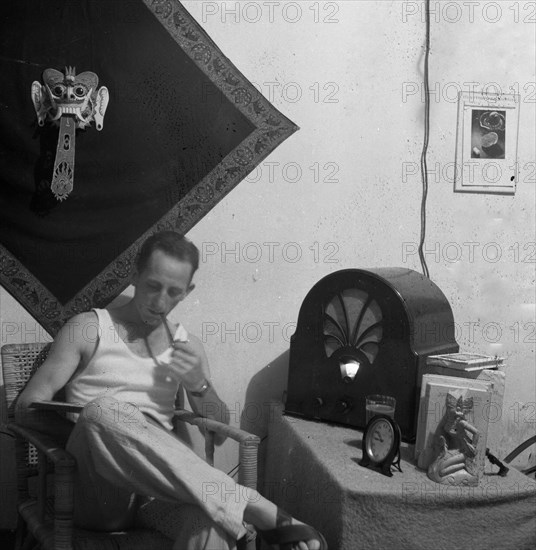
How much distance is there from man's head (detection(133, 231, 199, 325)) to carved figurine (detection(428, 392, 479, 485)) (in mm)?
1147

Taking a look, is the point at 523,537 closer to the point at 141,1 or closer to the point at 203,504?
the point at 203,504

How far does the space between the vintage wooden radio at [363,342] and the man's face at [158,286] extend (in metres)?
0.51

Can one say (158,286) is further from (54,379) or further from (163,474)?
(163,474)

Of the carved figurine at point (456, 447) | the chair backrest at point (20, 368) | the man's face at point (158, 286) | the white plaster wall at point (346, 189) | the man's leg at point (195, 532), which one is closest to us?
the man's leg at point (195, 532)

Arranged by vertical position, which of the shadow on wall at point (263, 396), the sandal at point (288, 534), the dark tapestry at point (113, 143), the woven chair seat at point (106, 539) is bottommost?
the woven chair seat at point (106, 539)

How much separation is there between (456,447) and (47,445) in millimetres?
1312

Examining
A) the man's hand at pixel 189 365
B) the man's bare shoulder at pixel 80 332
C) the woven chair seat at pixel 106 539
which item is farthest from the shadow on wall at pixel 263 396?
the woven chair seat at pixel 106 539

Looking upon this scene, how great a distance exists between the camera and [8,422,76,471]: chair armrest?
2.29 meters

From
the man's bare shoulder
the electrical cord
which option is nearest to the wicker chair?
the man's bare shoulder

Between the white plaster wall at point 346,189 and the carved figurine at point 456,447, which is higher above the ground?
the white plaster wall at point 346,189

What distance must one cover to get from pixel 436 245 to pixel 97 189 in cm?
151

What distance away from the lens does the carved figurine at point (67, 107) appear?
3107mm

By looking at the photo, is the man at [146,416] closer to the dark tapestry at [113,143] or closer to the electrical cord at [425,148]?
the dark tapestry at [113,143]

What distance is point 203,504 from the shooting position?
222 cm
